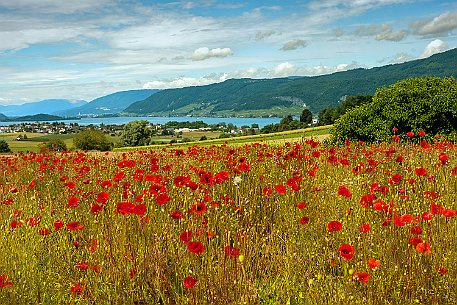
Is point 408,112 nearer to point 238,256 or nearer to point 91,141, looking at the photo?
point 238,256

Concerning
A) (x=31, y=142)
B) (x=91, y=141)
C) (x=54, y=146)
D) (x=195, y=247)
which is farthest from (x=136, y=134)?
(x=195, y=247)

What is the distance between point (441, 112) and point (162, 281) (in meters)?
13.5

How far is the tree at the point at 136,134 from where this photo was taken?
232ft

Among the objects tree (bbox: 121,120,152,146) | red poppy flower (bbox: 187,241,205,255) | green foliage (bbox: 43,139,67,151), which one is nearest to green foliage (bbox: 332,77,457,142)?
green foliage (bbox: 43,139,67,151)

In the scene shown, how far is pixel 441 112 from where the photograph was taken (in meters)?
14.0

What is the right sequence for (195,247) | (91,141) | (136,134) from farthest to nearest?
(136,134), (91,141), (195,247)

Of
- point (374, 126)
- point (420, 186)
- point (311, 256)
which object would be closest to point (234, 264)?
point (311, 256)

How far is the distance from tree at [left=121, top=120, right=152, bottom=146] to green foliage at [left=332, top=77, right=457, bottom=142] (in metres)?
58.0

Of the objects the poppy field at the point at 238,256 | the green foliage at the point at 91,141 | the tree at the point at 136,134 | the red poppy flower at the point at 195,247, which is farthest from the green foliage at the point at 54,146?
the tree at the point at 136,134

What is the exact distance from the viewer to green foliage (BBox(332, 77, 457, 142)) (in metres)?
14.0

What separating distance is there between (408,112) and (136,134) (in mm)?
60991

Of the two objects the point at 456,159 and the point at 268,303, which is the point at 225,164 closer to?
the point at 268,303

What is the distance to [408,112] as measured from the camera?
46.6 ft

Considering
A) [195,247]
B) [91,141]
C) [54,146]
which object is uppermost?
[54,146]
